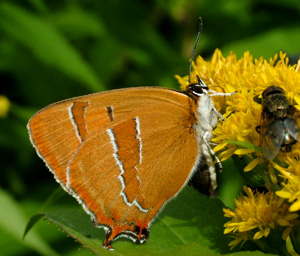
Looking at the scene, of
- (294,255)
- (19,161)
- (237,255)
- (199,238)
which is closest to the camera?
(237,255)

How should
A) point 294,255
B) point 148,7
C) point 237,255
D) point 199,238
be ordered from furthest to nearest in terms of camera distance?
1. point 148,7
2. point 199,238
3. point 294,255
4. point 237,255

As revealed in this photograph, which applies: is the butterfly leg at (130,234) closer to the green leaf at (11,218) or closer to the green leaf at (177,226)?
the green leaf at (177,226)

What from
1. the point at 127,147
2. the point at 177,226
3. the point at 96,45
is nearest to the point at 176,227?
the point at 177,226

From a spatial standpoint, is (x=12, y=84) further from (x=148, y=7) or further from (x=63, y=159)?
(x=63, y=159)

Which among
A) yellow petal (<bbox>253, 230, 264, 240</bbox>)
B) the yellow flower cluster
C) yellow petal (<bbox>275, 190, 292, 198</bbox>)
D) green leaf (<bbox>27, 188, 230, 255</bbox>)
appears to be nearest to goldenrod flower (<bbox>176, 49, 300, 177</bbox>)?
the yellow flower cluster

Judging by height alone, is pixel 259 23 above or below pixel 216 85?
above

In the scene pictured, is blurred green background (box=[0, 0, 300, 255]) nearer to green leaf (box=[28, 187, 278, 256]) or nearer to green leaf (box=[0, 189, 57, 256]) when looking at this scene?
green leaf (box=[0, 189, 57, 256])

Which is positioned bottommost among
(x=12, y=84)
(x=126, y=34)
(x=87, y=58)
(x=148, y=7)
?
(x=12, y=84)

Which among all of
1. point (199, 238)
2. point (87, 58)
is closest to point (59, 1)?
point (87, 58)
